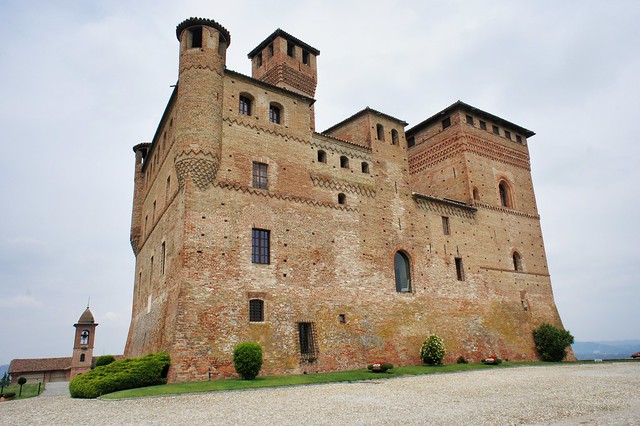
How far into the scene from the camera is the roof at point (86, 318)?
47100 millimetres

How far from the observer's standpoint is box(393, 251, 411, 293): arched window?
2512 centimetres

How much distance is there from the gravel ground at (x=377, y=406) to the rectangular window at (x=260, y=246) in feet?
21.2

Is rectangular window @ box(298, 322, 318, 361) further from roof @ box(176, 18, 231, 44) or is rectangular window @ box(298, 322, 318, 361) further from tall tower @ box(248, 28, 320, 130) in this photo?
roof @ box(176, 18, 231, 44)

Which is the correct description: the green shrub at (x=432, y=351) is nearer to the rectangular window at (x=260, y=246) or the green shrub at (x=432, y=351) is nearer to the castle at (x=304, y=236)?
the castle at (x=304, y=236)

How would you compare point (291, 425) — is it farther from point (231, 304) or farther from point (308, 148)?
point (308, 148)

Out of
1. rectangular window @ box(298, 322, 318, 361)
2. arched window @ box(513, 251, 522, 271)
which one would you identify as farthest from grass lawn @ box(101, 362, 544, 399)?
arched window @ box(513, 251, 522, 271)

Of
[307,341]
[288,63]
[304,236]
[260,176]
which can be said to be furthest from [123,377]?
[288,63]

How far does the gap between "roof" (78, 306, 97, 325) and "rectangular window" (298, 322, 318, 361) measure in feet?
119

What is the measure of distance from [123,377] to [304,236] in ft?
32.5

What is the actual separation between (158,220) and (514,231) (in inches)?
956

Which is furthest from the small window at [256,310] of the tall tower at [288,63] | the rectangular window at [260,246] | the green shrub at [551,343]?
the green shrub at [551,343]

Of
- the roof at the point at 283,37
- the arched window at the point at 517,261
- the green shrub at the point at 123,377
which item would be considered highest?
the roof at the point at 283,37

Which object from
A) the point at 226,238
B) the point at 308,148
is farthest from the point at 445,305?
the point at 226,238

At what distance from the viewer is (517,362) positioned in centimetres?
2686
